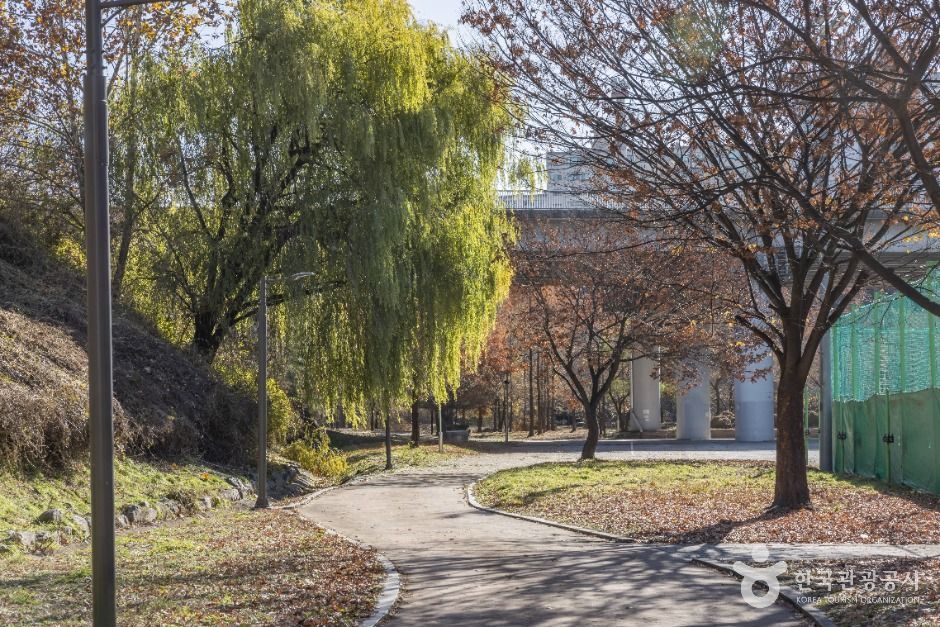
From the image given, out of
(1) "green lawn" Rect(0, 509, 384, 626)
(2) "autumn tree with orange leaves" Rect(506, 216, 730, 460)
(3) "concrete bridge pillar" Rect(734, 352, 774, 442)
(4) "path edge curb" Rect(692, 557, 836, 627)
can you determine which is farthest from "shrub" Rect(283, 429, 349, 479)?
(3) "concrete bridge pillar" Rect(734, 352, 774, 442)

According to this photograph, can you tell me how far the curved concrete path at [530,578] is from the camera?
8.84 meters

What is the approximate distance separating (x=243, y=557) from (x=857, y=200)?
887cm

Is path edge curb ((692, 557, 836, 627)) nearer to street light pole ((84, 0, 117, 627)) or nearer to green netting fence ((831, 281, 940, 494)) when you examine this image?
street light pole ((84, 0, 117, 627))

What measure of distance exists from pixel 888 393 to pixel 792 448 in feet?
21.8

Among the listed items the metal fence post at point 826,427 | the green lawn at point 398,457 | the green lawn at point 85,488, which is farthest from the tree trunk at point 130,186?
→ the metal fence post at point 826,427

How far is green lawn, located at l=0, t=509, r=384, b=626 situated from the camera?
8461mm

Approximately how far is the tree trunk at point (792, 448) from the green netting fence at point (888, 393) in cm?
205

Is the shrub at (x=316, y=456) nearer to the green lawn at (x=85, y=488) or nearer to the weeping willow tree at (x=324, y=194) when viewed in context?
the weeping willow tree at (x=324, y=194)

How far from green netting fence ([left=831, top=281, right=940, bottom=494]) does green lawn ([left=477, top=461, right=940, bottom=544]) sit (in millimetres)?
775

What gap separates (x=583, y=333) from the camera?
115ft

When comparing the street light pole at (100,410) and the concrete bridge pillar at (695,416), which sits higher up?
the street light pole at (100,410)

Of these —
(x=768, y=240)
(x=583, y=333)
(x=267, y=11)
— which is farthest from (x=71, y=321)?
(x=583, y=333)

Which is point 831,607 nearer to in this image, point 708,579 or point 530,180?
point 708,579

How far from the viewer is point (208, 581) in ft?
33.7
